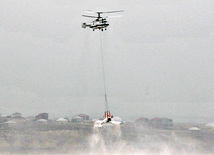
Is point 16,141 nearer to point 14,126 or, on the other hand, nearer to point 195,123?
point 14,126

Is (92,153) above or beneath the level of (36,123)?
beneath

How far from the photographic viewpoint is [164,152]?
75.8m

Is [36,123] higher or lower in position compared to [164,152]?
higher

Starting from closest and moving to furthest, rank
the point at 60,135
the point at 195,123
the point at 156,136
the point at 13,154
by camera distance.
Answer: the point at 13,154 → the point at 60,135 → the point at 156,136 → the point at 195,123

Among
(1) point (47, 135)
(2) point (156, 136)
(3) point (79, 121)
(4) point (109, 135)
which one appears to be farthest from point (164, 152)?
(1) point (47, 135)

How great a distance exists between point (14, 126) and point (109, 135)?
78.9 feet

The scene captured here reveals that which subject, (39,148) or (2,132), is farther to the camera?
(2,132)

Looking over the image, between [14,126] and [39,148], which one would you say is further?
[14,126]

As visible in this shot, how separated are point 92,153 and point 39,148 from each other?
11.9 m

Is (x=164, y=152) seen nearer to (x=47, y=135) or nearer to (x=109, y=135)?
(x=109, y=135)

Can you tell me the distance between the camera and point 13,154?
226 ft

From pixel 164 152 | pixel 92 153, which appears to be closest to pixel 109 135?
pixel 92 153

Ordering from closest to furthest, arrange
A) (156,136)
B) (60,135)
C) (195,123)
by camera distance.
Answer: (60,135) < (156,136) < (195,123)

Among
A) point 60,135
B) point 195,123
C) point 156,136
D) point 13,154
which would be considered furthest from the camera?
point 195,123
